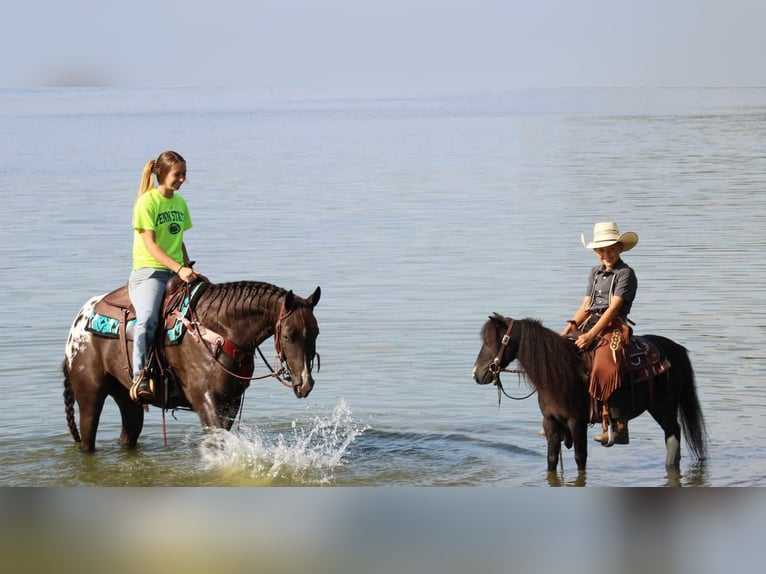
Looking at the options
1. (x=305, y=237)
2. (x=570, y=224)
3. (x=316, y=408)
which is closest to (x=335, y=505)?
(x=316, y=408)

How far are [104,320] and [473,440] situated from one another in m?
2.85

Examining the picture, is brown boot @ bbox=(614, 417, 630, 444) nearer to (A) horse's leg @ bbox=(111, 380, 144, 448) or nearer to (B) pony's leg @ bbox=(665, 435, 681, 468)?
(B) pony's leg @ bbox=(665, 435, 681, 468)

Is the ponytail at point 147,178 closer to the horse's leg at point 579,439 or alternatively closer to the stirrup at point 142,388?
the stirrup at point 142,388

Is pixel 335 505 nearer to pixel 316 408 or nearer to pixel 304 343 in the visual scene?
pixel 304 343

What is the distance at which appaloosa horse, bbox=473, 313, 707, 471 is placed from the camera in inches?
314

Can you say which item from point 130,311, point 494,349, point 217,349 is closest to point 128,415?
point 130,311

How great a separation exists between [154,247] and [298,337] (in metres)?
1.04

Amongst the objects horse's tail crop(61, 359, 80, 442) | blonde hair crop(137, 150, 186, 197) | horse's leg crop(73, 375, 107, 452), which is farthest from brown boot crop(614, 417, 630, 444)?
horse's tail crop(61, 359, 80, 442)

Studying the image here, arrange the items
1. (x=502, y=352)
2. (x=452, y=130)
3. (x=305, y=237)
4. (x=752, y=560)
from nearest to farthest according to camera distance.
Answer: (x=752, y=560) → (x=502, y=352) → (x=305, y=237) → (x=452, y=130)

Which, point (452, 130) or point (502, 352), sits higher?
point (452, 130)

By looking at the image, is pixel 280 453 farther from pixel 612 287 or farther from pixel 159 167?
pixel 612 287

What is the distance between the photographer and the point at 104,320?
Result: 343 inches

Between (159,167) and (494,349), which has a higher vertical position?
(159,167)

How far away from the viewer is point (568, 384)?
8.05 meters
